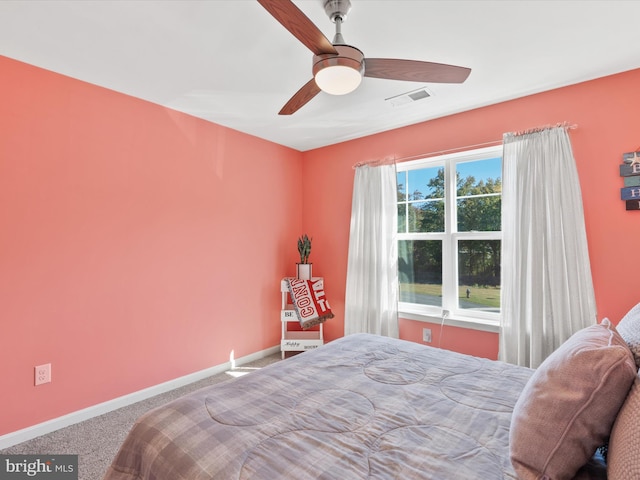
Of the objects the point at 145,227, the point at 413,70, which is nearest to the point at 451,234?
the point at 413,70

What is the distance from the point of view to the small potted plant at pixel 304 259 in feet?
12.1

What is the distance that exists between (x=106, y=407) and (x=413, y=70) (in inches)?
122

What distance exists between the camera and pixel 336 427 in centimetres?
119

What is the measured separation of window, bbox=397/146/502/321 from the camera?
114 inches

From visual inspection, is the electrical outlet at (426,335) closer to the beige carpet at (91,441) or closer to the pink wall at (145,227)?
the pink wall at (145,227)

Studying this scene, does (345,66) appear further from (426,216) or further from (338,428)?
(426,216)

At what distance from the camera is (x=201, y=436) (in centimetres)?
112

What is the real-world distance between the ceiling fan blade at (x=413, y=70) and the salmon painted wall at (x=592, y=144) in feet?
3.95

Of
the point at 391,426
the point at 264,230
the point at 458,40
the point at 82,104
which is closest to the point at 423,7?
the point at 458,40

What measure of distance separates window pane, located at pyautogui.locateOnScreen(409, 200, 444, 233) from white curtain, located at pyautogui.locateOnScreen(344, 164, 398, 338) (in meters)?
0.22

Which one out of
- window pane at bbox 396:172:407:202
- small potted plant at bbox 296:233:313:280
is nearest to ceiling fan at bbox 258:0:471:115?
window pane at bbox 396:172:407:202

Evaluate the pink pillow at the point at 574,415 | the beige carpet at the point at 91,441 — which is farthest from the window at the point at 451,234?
the beige carpet at the point at 91,441

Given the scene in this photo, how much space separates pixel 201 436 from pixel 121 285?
6.21 feet

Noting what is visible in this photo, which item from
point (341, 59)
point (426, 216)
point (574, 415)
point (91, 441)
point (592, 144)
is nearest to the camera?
point (574, 415)
